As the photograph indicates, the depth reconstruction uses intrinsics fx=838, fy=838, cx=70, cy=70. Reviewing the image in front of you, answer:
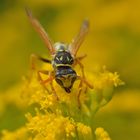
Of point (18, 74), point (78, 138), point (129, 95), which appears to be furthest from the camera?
point (18, 74)

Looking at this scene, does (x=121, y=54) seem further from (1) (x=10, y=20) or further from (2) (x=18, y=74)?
(1) (x=10, y=20)

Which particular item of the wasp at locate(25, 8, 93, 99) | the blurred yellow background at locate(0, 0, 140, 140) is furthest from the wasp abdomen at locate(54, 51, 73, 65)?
the blurred yellow background at locate(0, 0, 140, 140)

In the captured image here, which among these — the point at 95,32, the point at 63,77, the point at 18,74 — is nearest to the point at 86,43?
the point at 95,32

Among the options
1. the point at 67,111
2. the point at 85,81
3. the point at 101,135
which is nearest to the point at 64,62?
the point at 85,81

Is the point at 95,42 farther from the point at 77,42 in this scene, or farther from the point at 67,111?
the point at 67,111

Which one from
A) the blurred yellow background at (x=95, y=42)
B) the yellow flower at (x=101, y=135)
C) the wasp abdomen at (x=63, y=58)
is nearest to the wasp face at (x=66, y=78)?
the wasp abdomen at (x=63, y=58)

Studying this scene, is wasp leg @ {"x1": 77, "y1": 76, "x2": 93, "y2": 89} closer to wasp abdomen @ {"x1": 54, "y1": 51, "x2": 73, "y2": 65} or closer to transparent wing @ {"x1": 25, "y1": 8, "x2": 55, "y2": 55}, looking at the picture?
wasp abdomen @ {"x1": 54, "y1": 51, "x2": 73, "y2": 65}

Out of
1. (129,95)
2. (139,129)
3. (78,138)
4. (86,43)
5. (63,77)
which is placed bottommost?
(78,138)
